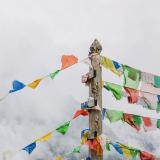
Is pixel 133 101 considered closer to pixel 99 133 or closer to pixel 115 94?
pixel 115 94

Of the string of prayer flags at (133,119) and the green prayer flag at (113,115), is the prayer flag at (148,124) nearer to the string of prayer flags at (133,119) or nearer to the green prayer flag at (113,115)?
the string of prayer flags at (133,119)

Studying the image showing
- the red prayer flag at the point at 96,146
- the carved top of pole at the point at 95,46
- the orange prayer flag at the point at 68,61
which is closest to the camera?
the red prayer flag at the point at 96,146

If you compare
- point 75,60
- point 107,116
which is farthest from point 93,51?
point 107,116

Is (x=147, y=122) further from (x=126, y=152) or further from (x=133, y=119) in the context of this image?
(x=126, y=152)

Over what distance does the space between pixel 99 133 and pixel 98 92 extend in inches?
42.0

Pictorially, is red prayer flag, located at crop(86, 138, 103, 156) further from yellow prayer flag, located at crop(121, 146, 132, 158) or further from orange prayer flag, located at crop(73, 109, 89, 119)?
yellow prayer flag, located at crop(121, 146, 132, 158)

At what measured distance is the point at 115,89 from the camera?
17484mm

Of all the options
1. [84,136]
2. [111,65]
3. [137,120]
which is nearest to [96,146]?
[84,136]

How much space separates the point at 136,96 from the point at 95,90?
5.09 ft

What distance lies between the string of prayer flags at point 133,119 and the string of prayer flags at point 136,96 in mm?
350

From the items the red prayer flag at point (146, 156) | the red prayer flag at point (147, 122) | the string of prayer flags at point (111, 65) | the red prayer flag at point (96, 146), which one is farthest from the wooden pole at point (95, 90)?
the red prayer flag at point (147, 122)

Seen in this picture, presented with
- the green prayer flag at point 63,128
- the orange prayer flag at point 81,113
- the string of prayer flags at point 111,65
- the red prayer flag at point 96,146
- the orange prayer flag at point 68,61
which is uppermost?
the string of prayer flags at point 111,65

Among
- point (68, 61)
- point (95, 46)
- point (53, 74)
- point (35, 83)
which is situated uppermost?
point (95, 46)

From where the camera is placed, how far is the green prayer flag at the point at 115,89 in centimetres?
1744
